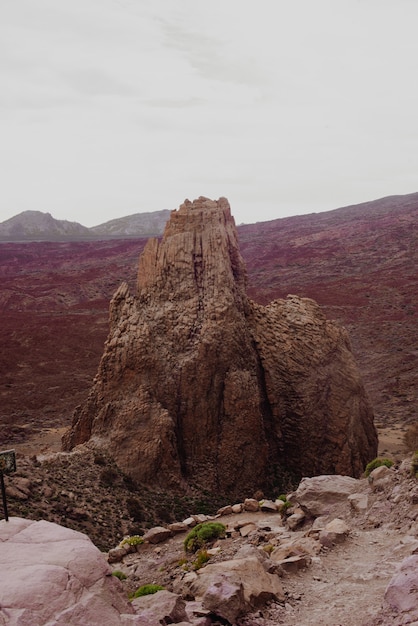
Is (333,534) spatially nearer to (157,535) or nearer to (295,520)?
(295,520)

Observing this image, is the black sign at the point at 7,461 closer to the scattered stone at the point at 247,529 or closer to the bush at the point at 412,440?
the scattered stone at the point at 247,529

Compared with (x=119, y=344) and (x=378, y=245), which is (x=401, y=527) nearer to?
(x=119, y=344)

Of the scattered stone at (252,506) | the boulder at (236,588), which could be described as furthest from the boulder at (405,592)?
the scattered stone at (252,506)

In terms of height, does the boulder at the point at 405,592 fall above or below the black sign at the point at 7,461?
below

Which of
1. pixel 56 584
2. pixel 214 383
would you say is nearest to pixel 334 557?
pixel 56 584

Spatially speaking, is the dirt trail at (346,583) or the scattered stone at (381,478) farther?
the scattered stone at (381,478)

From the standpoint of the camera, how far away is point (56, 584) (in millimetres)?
7566

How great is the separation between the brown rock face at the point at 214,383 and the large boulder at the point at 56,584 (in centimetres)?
1340

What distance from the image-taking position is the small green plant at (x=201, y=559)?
13847mm

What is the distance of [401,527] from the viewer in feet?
43.9

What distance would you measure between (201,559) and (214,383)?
10.1 metres

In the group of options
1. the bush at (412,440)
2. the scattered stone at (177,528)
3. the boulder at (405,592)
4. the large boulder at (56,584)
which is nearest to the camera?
the large boulder at (56,584)

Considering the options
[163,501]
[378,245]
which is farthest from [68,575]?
[378,245]

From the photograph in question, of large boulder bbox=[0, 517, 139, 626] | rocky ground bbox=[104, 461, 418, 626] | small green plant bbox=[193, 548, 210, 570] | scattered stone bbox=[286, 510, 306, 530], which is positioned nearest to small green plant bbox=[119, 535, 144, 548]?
rocky ground bbox=[104, 461, 418, 626]
